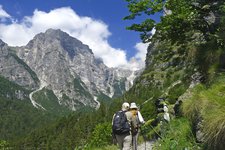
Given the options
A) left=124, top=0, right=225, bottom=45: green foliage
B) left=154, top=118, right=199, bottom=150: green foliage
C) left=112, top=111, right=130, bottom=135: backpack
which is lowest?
left=154, top=118, right=199, bottom=150: green foliage

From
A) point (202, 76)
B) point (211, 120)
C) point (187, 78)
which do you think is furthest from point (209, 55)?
point (211, 120)

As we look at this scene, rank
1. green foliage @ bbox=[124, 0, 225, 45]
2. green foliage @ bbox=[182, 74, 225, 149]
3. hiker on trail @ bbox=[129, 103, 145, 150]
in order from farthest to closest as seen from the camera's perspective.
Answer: green foliage @ bbox=[124, 0, 225, 45], hiker on trail @ bbox=[129, 103, 145, 150], green foliage @ bbox=[182, 74, 225, 149]

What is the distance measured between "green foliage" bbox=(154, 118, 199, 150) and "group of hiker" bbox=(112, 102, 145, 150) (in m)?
1.00

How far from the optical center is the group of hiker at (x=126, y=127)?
43.7ft

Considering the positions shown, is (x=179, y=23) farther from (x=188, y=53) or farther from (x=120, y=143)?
(x=120, y=143)

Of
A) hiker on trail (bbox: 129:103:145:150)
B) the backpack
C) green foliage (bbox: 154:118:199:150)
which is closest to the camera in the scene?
green foliage (bbox: 154:118:199:150)

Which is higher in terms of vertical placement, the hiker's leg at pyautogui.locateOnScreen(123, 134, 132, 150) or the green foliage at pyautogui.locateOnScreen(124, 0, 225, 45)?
the green foliage at pyautogui.locateOnScreen(124, 0, 225, 45)

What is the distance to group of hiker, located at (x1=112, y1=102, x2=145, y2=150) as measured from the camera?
13312 millimetres

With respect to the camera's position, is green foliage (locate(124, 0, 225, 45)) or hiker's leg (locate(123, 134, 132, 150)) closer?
hiker's leg (locate(123, 134, 132, 150))

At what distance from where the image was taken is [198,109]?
37.5 feet

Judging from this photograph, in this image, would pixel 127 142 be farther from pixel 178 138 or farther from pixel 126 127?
pixel 178 138

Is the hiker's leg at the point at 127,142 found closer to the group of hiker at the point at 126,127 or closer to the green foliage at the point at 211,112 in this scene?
the group of hiker at the point at 126,127

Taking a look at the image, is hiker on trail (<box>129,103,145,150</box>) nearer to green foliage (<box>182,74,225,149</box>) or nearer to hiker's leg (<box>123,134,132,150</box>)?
hiker's leg (<box>123,134,132,150</box>)

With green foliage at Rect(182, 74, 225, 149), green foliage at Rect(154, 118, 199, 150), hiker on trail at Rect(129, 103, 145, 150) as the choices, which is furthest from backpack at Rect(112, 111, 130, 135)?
green foliage at Rect(182, 74, 225, 149)
